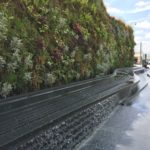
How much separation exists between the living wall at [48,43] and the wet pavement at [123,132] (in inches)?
58.0

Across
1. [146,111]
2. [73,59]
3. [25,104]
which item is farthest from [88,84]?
[25,104]

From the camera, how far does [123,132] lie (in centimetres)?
688

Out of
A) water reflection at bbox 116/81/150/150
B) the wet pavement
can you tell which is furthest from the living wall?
water reflection at bbox 116/81/150/150

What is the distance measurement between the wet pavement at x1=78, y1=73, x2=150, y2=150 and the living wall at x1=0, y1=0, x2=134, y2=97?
4.83 feet

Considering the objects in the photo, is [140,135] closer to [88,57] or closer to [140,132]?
[140,132]

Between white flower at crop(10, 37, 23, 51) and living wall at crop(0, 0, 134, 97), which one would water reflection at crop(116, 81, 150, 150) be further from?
white flower at crop(10, 37, 23, 51)

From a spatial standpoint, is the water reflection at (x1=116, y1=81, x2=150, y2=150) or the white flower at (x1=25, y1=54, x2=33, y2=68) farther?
the white flower at (x1=25, y1=54, x2=33, y2=68)

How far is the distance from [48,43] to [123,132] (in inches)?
105

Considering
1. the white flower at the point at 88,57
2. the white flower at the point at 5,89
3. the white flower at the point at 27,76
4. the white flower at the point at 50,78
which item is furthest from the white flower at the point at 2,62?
the white flower at the point at 88,57

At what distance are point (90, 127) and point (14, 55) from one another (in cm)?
191

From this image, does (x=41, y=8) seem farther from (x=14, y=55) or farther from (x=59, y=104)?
(x=59, y=104)

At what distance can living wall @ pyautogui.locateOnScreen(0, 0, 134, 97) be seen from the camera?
6.27 meters

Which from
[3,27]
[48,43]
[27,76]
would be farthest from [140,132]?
[3,27]

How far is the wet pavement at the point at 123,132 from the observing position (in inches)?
233
